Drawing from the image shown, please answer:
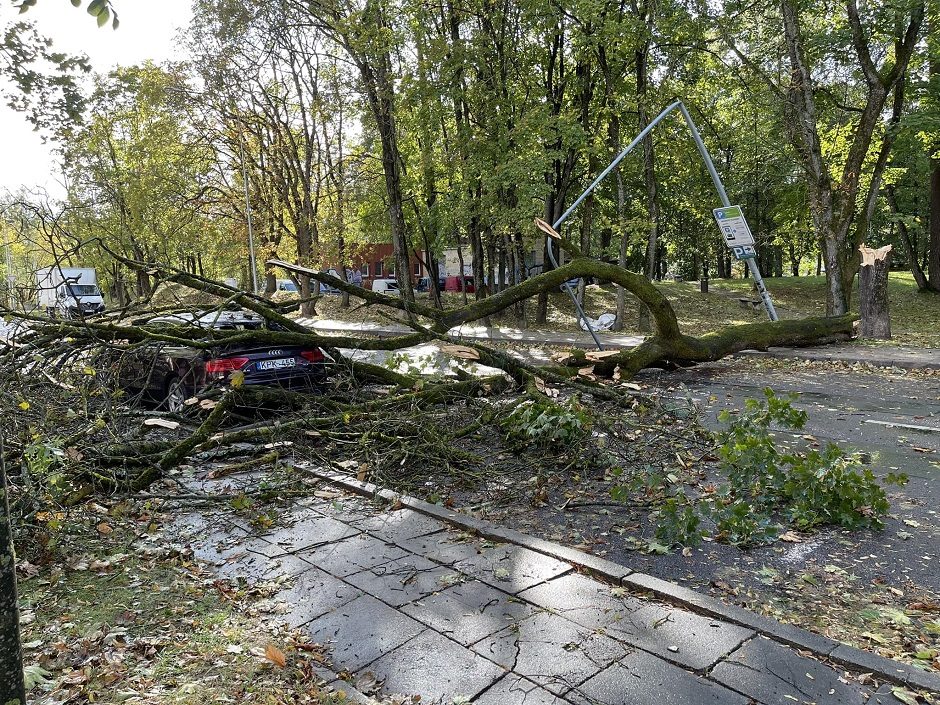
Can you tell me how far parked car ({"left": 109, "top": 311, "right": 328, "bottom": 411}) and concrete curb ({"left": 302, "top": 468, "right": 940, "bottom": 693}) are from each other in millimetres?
2821

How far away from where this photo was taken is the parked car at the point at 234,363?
7438mm

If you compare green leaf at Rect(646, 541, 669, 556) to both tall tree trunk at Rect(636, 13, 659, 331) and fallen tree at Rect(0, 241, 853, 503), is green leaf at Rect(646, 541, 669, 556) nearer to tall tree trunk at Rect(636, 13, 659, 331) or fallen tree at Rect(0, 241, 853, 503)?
fallen tree at Rect(0, 241, 853, 503)

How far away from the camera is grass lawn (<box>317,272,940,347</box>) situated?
76.8 ft

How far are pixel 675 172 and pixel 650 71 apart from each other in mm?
A: 6918

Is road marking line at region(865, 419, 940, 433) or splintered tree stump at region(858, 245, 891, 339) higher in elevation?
splintered tree stump at region(858, 245, 891, 339)

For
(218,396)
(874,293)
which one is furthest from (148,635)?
(874,293)

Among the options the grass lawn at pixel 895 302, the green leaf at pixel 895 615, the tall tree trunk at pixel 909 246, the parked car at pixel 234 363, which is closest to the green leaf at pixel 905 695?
the green leaf at pixel 895 615

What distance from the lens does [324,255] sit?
94.9ft

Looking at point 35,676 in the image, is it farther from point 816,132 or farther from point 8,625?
point 816,132

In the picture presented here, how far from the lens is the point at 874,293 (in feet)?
49.9

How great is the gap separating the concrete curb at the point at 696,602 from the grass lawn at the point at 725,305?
16.2 m

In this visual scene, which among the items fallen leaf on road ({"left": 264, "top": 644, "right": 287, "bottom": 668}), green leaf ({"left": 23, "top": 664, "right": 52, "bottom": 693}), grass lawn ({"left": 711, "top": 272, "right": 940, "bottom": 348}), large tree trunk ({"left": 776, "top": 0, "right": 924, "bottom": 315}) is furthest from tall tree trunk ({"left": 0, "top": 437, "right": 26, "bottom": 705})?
large tree trunk ({"left": 776, "top": 0, "right": 924, "bottom": 315})

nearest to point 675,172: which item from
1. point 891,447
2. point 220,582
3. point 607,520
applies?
point 891,447

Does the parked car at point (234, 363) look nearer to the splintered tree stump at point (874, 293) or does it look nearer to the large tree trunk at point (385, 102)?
the large tree trunk at point (385, 102)
